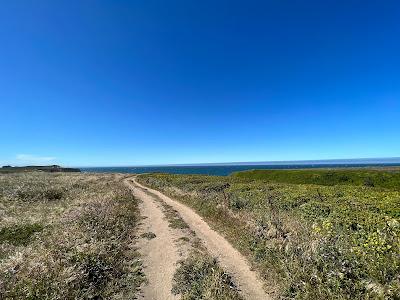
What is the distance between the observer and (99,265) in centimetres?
1046

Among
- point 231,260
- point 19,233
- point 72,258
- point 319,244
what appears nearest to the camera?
point 319,244

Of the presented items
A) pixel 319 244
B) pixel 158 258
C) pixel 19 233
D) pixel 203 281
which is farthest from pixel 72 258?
pixel 319 244

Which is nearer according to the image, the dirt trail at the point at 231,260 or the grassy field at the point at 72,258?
the grassy field at the point at 72,258

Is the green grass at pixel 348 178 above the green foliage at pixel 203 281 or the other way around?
above

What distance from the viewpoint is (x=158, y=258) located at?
39.8ft

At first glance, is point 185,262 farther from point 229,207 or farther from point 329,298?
point 229,207

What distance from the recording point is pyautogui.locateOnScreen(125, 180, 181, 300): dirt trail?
360 inches

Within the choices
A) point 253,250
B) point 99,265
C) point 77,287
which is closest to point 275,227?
point 253,250

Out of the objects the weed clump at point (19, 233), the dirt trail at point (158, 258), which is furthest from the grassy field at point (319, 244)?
the weed clump at point (19, 233)

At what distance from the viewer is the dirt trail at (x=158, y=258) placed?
360 inches

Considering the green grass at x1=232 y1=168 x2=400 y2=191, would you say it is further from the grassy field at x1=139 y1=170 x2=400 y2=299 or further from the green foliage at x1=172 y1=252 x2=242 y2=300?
the green foliage at x1=172 y1=252 x2=242 y2=300

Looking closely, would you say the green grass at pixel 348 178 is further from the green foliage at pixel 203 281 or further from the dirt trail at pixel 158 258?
the green foliage at pixel 203 281

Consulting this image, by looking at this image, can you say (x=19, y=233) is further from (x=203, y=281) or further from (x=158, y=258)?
(x=203, y=281)

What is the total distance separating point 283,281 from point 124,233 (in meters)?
9.94
